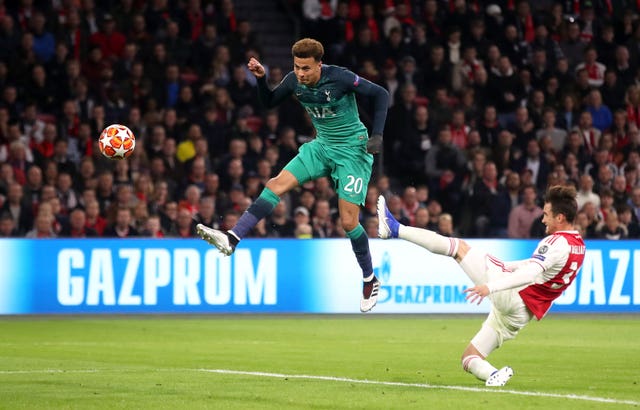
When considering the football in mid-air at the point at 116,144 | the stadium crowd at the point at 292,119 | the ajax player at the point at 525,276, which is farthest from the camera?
the stadium crowd at the point at 292,119

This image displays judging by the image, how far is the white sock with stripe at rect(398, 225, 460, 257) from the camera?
10.3 m

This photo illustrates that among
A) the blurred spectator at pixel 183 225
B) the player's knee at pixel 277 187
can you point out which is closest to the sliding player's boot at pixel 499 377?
the player's knee at pixel 277 187

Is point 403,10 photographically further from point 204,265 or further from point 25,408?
point 25,408

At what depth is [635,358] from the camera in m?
12.8

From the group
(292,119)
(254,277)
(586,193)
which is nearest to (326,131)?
(254,277)

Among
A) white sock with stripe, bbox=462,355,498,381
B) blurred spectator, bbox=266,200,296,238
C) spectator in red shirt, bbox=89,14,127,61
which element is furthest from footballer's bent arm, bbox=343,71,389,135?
spectator in red shirt, bbox=89,14,127,61

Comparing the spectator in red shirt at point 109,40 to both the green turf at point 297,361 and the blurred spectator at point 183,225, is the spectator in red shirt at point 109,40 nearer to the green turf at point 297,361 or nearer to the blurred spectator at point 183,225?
the blurred spectator at point 183,225

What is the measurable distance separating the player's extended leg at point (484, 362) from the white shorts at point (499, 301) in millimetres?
65

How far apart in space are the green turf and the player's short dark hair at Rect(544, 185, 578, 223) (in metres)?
1.33

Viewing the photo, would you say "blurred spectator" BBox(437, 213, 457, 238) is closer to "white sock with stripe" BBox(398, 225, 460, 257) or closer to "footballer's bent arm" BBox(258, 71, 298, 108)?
"footballer's bent arm" BBox(258, 71, 298, 108)

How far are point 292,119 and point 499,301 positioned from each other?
12195mm

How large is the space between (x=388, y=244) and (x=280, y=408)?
1031 cm

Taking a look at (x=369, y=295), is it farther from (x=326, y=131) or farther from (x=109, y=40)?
(x=109, y=40)

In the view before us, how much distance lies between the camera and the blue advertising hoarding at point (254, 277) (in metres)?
17.9
